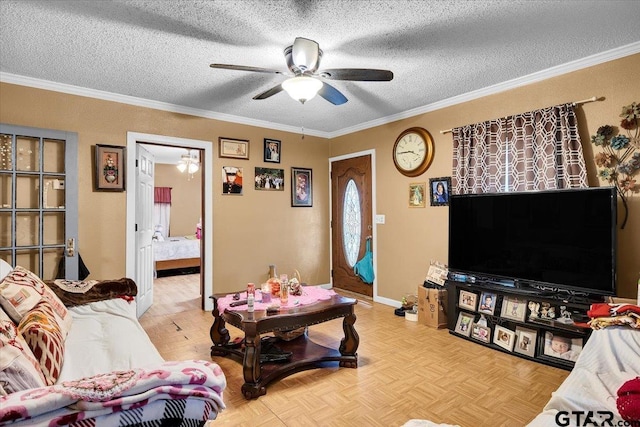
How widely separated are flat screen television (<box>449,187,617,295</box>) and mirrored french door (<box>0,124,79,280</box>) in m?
3.81

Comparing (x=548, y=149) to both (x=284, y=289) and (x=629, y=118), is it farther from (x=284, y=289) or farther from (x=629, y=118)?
(x=284, y=289)

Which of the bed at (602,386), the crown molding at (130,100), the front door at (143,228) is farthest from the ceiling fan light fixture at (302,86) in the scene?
the front door at (143,228)

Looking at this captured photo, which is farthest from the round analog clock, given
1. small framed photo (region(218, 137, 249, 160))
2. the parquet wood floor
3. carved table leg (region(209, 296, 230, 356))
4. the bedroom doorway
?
carved table leg (region(209, 296, 230, 356))

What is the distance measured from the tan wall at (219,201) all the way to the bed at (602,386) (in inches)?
147

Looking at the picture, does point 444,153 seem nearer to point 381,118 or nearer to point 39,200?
point 381,118

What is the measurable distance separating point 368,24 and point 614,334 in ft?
7.93

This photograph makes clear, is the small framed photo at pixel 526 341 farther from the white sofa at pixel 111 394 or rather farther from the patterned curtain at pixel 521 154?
the white sofa at pixel 111 394

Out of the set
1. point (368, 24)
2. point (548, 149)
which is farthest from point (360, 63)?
point (548, 149)

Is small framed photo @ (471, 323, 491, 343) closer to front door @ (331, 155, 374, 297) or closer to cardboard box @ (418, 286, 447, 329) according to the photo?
cardboard box @ (418, 286, 447, 329)

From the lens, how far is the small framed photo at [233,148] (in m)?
4.41

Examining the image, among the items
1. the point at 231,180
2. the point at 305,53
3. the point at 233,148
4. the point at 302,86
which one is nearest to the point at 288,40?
the point at 305,53

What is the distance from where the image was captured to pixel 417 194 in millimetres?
4195

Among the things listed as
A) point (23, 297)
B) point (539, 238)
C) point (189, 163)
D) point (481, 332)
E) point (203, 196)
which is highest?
point (189, 163)

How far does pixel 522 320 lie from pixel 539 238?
0.72 meters
